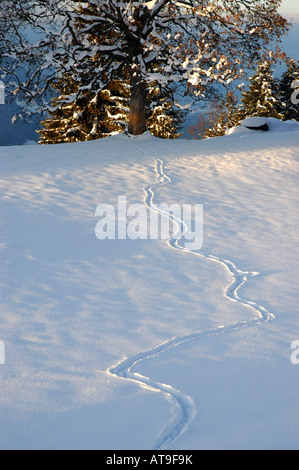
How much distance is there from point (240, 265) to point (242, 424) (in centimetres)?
304

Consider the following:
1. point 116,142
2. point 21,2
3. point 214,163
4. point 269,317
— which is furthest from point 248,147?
point 269,317

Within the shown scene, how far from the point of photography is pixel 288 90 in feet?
125

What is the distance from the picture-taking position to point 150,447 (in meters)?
2.96

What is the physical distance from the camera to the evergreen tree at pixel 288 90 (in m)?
38.0

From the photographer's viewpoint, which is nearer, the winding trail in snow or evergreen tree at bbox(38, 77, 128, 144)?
the winding trail in snow
